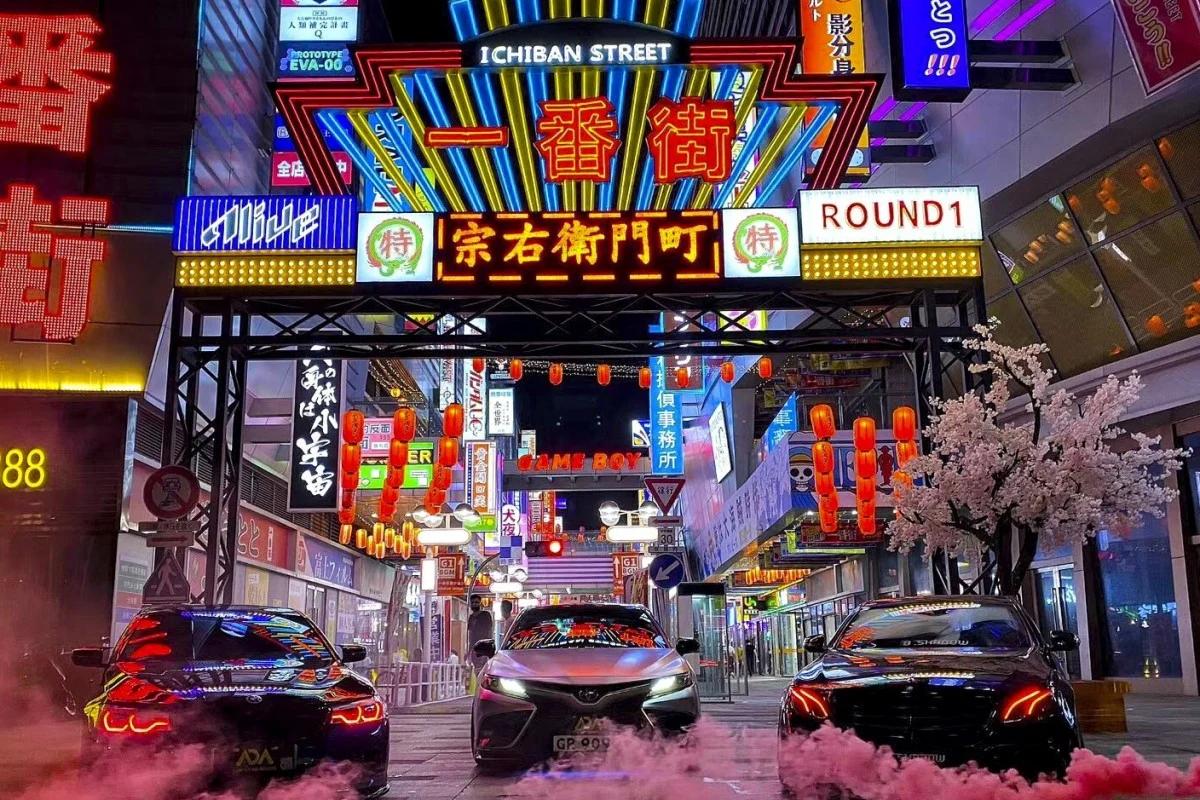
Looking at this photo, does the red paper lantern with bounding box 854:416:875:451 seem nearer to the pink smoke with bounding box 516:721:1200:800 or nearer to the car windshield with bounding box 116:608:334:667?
the pink smoke with bounding box 516:721:1200:800

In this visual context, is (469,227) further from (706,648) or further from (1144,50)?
(706,648)

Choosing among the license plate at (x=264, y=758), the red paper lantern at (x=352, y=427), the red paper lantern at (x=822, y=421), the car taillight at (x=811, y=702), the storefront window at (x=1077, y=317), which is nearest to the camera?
the license plate at (x=264, y=758)

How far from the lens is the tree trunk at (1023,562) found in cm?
1278

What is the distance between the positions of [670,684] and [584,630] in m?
1.65

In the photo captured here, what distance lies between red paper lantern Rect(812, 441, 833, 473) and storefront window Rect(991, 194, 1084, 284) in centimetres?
510

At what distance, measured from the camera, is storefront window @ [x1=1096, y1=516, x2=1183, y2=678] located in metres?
19.5

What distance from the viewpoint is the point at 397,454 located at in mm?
22391

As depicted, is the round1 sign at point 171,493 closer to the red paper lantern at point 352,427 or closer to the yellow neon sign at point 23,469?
the yellow neon sign at point 23,469

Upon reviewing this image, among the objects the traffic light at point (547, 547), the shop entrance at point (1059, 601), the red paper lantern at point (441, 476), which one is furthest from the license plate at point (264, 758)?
the traffic light at point (547, 547)

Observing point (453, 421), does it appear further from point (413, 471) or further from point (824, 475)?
point (824, 475)

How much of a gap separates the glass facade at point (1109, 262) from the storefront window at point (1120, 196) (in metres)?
0.02

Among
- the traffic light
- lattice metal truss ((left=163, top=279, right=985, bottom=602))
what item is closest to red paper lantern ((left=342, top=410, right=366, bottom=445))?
lattice metal truss ((left=163, top=279, right=985, bottom=602))

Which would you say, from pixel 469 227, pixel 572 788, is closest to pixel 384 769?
pixel 572 788

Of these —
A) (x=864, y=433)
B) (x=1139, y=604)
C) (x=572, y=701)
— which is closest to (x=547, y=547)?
(x=864, y=433)
